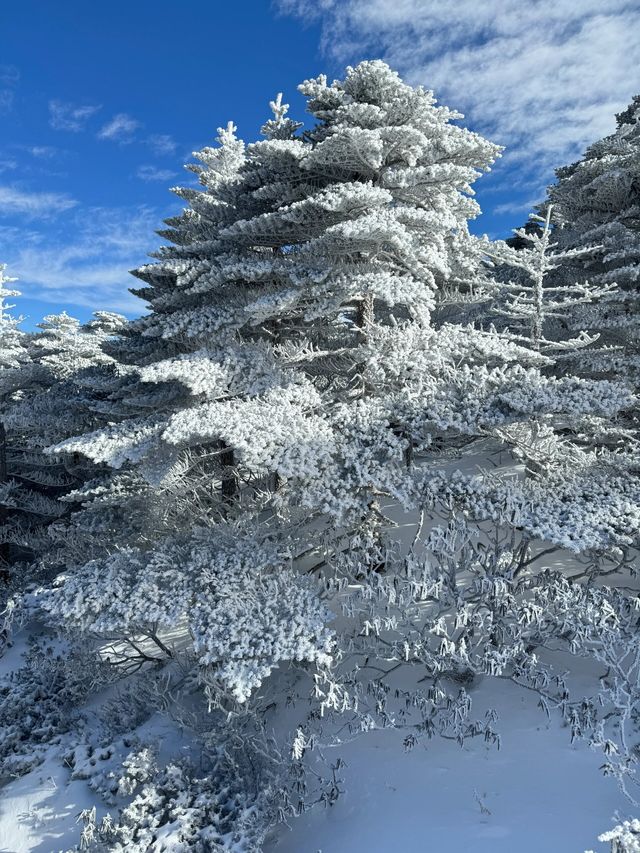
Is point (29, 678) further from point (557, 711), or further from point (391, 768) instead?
point (557, 711)

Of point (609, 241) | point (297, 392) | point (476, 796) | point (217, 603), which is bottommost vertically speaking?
point (476, 796)

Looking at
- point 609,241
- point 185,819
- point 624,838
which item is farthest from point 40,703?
point 609,241

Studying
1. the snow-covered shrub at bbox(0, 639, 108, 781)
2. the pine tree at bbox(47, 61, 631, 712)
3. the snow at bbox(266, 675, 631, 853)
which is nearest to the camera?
the snow at bbox(266, 675, 631, 853)

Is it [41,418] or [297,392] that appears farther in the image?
[41,418]

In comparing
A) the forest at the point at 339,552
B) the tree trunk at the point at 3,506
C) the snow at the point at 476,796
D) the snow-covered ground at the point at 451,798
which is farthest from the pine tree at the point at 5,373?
the snow at the point at 476,796

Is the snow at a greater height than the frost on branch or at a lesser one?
lesser

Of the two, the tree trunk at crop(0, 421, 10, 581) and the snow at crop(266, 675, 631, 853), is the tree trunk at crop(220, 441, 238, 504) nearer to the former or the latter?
the snow at crop(266, 675, 631, 853)

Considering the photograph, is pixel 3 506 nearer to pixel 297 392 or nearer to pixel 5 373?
pixel 5 373

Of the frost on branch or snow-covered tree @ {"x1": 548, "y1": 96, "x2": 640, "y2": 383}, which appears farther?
snow-covered tree @ {"x1": 548, "y1": 96, "x2": 640, "y2": 383}

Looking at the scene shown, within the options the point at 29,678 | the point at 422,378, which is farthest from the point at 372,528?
the point at 29,678

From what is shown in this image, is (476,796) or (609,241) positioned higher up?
(609,241)

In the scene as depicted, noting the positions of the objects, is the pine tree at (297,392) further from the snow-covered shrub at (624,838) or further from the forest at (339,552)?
the snow-covered shrub at (624,838)

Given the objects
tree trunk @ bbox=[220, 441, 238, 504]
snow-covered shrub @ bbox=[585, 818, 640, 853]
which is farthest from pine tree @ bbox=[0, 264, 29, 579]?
snow-covered shrub @ bbox=[585, 818, 640, 853]

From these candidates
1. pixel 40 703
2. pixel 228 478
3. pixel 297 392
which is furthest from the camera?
pixel 228 478
